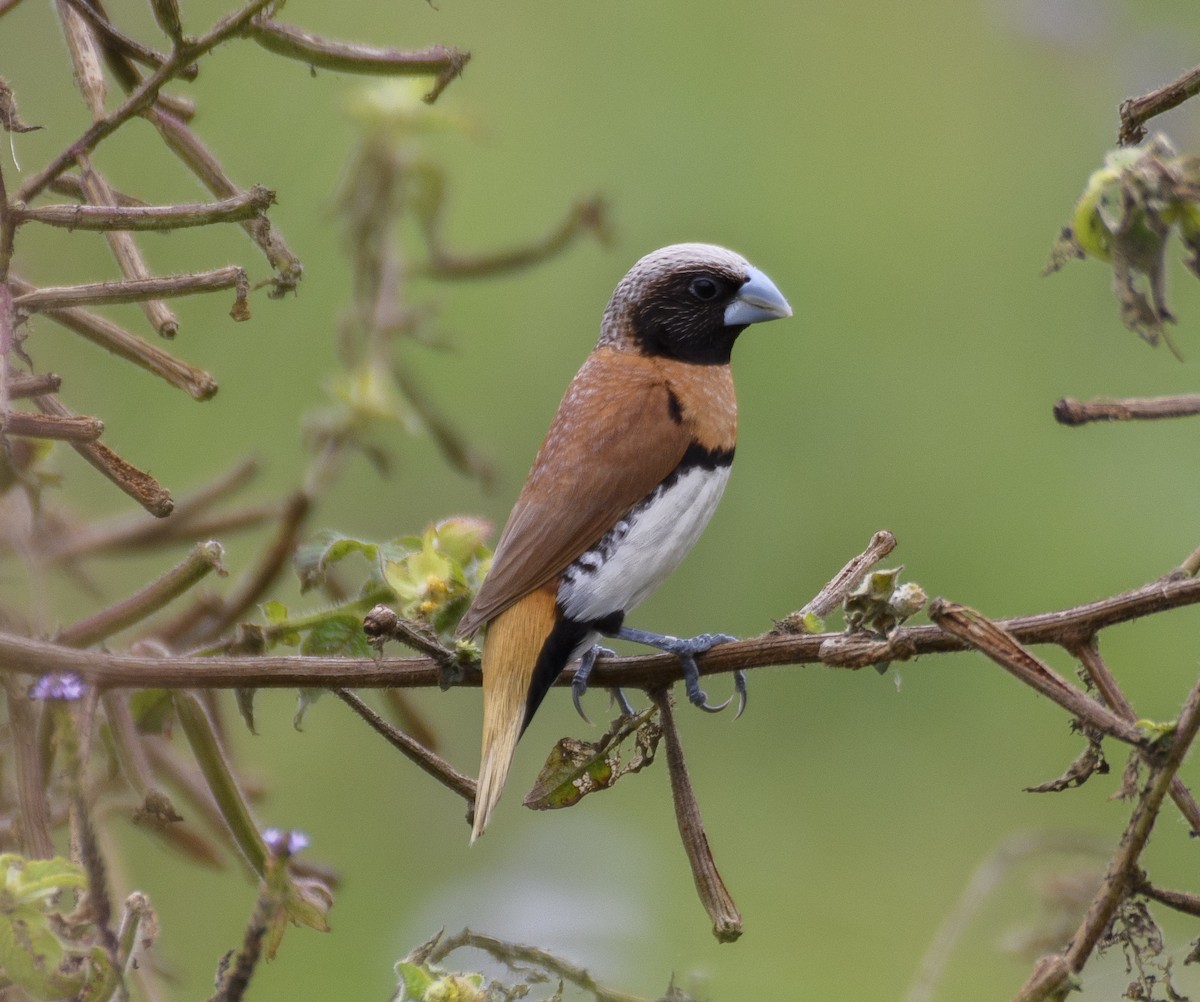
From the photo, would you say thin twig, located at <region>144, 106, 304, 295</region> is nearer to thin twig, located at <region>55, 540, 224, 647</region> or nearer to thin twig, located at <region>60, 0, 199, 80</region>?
thin twig, located at <region>60, 0, 199, 80</region>

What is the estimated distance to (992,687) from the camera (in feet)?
12.3

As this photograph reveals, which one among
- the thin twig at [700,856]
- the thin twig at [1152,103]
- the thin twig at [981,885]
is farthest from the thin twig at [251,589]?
the thin twig at [1152,103]

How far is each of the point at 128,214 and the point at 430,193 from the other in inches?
40.5

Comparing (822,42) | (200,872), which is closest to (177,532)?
(200,872)

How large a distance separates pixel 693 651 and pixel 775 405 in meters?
2.44

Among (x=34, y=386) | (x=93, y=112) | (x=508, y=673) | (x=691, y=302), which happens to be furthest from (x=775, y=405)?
(x=34, y=386)

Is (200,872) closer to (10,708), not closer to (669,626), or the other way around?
(669,626)

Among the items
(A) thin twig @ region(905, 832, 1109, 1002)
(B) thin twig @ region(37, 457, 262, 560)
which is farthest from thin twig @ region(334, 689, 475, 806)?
(B) thin twig @ region(37, 457, 262, 560)

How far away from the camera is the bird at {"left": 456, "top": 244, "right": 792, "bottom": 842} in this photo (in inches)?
74.6

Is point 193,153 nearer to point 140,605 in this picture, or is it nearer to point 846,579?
point 140,605

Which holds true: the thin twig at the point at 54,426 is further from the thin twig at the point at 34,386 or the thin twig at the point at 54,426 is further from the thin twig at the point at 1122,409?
the thin twig at the point at 1122,409

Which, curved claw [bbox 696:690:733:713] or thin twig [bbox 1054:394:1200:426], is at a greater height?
thin twig [bbox 1054:394:1200:426]

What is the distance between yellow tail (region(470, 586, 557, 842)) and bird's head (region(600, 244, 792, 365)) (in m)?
0.65

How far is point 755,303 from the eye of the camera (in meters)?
2.46
